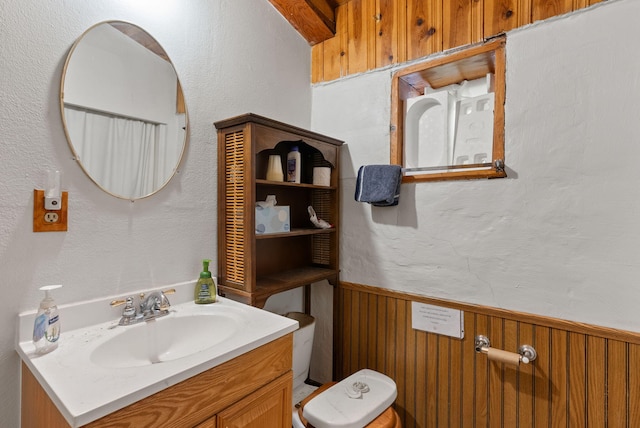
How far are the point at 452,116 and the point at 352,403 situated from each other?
141 centimetres

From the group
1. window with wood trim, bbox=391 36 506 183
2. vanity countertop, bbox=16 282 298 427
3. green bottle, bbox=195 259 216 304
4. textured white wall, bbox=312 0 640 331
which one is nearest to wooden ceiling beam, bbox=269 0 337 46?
window with wood trim, bbox=391 36 506 183

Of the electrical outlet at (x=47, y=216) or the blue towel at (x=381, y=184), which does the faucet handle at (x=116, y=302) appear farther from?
the blue towel at (x=381, y=184)

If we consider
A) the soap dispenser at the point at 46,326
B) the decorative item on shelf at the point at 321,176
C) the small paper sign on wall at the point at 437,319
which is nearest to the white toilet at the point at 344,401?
the small paper sign on wall at the point at 437,319

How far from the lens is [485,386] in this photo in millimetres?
1451

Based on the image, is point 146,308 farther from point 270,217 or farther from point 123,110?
point 123,110

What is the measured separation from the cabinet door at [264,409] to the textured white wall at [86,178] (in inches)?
23.5

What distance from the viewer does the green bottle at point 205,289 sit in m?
1.37

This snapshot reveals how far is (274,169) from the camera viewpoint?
1.60 meters

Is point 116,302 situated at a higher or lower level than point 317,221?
lower

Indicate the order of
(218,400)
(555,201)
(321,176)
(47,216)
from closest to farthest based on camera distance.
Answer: (218,400), (47,216), (555,201), (321,176)

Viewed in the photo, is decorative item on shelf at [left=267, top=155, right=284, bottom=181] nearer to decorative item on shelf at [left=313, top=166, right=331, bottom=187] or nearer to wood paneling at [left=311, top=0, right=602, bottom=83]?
decorative item on shelf at [left=313, top=166, right=331, bottom=187]

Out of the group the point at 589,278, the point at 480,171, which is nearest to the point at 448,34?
the point at 480,171

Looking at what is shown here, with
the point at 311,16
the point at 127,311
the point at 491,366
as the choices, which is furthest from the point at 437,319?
the point at 311,16

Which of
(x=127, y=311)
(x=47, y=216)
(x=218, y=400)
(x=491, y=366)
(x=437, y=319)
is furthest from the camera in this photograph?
(x=437, y=319)
